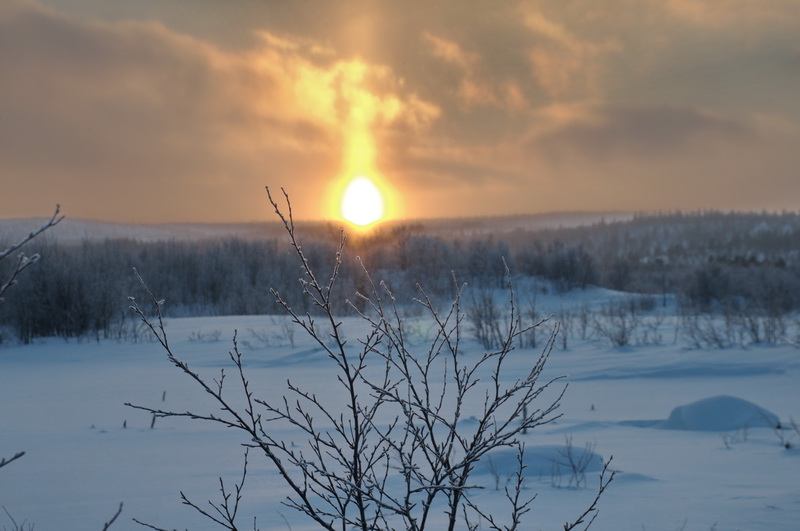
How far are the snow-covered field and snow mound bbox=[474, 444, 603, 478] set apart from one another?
0.03 metres

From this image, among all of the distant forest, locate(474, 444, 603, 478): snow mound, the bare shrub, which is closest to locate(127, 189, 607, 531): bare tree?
locate(474, 444, 603, 478): snow mound

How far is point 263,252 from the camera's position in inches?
1773

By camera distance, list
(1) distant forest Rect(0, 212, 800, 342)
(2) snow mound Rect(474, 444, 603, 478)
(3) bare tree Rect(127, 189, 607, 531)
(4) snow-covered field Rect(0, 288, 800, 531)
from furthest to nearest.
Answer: (1) distant forest Rect(0, 212, 800, 342) → (2) snow mound Rect(474, 444, 603, 478) → (4) snow-covered field Rect(0, 288, 800, 531) → (3) bare tree Rect(127, 189, 607, 531)

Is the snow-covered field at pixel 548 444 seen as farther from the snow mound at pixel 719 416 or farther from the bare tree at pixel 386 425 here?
the bare tree at pixel 386 425

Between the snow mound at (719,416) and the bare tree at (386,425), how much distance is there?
1.43 metres

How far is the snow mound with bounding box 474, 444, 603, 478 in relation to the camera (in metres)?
5.16

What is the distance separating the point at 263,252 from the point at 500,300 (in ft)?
64.1

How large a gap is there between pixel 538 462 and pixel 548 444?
83 cm

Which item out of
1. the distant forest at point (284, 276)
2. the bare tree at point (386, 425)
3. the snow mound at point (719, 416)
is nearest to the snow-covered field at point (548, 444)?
the snow mound at point (719, 416)

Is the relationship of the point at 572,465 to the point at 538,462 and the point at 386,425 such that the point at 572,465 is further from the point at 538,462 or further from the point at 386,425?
the point at 386,425

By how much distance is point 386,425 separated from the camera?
24.4 ft

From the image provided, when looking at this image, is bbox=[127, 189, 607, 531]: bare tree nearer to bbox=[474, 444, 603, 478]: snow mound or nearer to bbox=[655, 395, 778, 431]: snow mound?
bbox=[474, 444, 603, 478]: snow mound

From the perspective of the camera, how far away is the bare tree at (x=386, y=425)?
77.8 inches

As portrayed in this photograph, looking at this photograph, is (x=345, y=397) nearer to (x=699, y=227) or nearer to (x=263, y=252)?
(x=263, y=252)
